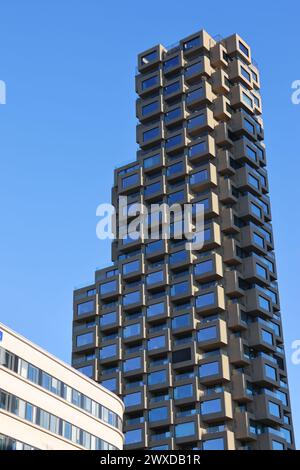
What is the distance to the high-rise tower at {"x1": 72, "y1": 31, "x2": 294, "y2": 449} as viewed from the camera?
106 meters

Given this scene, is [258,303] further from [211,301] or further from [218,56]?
[218,56]

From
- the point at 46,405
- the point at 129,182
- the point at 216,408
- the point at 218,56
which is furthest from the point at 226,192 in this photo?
the point at 46,405

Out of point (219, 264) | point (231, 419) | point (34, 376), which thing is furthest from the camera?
point (219, 264)

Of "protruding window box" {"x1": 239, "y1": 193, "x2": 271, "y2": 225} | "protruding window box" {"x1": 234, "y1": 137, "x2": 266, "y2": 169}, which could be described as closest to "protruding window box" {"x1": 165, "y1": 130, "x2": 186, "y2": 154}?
"protruding window box" {"x1": 234, "y1": 137, "x2": 266, "y2": 169}

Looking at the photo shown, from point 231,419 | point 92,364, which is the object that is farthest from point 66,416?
point 92,364

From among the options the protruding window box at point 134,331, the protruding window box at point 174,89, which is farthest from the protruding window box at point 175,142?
the protruding window box at point 134,331

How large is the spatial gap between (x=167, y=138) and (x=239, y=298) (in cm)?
3092

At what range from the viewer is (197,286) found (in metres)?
114

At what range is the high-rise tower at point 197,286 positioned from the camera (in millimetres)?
106000

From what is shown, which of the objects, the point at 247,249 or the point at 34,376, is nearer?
the point at 34,376

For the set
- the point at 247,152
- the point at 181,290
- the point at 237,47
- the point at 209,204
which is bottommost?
the point at 181,290

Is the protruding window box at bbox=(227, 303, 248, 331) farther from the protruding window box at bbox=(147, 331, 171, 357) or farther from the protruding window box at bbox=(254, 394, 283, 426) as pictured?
the protruding window box at bbox=(254, 394, 283, 426)
